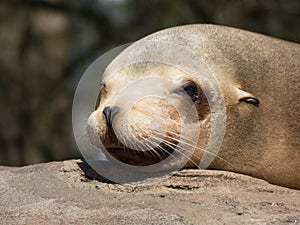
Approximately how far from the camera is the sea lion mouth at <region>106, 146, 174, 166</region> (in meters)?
4.62

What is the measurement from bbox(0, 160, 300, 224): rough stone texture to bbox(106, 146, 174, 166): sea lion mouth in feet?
0.49

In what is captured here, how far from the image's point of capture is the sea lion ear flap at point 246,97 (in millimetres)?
5023

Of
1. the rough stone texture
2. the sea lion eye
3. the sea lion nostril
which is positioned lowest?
the rough stone texture

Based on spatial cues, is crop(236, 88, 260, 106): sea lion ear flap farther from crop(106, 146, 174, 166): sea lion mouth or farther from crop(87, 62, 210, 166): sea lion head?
crop(106, 146, 174, 166): sea lion mouth

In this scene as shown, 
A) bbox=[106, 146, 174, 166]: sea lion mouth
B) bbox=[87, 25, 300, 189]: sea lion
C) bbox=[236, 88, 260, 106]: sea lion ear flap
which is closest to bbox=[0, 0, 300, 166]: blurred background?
bbox=[87, 25, 300, 189]: sea lion

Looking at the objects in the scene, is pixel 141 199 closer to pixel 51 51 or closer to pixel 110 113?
pixel 110 113

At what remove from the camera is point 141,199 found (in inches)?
163

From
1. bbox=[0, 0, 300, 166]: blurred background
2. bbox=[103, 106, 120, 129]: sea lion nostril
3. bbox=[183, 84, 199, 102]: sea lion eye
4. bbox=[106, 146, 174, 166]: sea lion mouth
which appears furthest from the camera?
bbox=[0, 0, 300, 166]: blurred background

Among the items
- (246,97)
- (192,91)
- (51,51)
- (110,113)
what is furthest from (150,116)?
(51,51)

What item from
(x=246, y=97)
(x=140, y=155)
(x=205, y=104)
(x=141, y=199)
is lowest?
(x=141, y=199)

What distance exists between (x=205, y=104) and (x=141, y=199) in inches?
39.4

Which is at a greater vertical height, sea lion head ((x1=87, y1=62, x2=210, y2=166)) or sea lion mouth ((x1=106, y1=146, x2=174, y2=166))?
sea lion head ((x1=87, y1=62, x2=210, y2=166))

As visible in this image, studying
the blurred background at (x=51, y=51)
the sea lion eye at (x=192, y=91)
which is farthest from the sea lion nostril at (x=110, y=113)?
the blurred background at (x=51, y=51)

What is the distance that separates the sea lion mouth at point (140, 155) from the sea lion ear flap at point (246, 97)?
0.62m
